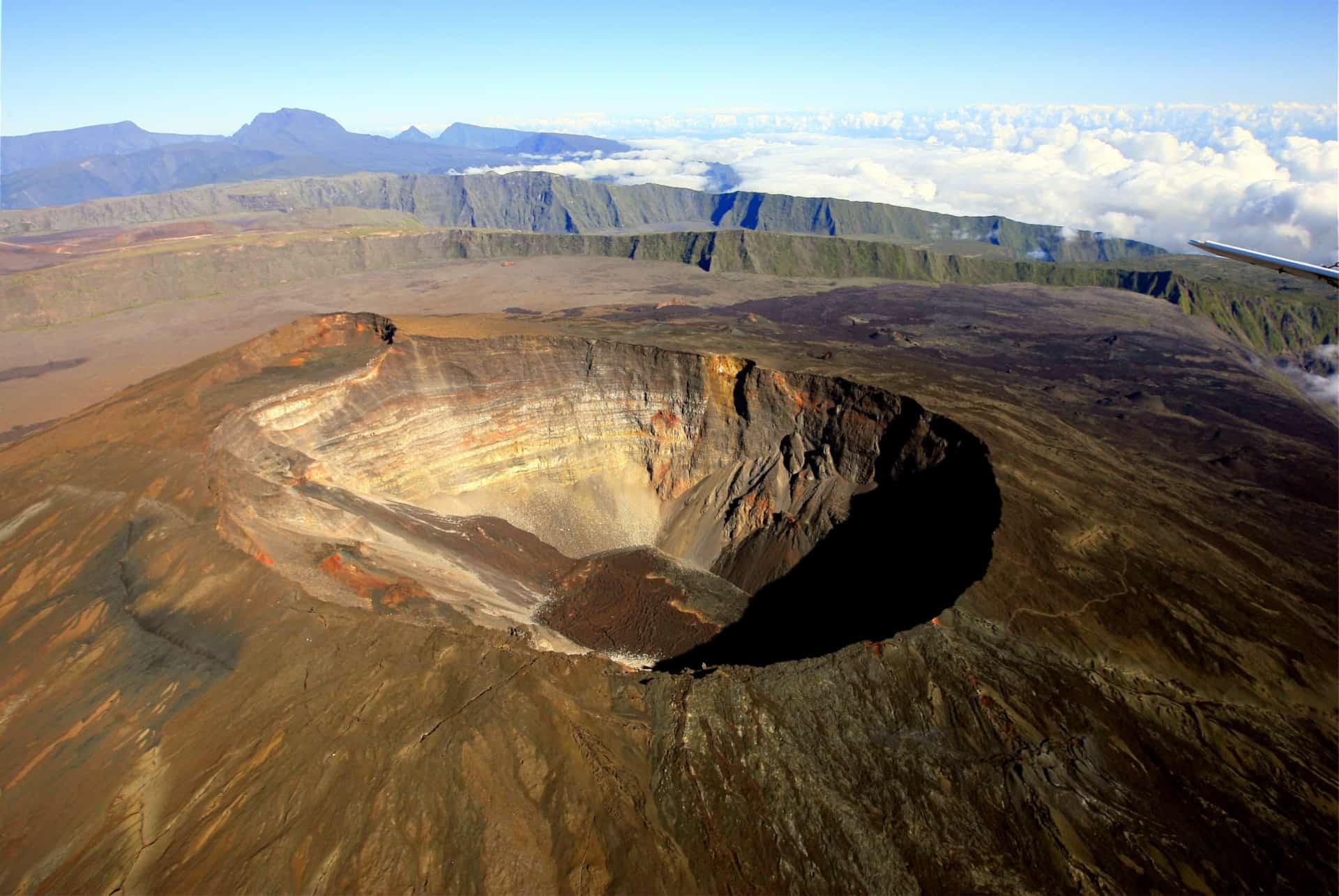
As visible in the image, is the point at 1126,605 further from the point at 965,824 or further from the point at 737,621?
the point at 737,621

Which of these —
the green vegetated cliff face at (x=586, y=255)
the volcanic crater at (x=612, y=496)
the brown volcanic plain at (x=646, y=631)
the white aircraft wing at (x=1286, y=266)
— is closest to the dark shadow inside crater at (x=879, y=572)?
the volcanic crater at (x=612, y=496)

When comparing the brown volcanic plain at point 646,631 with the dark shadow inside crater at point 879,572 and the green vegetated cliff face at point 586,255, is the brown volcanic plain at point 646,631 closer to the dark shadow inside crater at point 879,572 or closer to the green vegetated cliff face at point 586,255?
the dark shadow inside crater at point 879,572

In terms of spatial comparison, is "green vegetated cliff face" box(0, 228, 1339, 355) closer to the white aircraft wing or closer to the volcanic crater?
the volcanic crater

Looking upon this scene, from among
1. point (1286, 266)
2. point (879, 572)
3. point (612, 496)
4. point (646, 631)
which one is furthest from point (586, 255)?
point (1286, 266)

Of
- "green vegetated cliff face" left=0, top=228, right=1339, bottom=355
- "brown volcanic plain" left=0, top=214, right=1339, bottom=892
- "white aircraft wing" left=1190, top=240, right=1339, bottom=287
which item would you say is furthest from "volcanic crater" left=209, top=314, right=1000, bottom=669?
"green vegetated cliff face" left=0, top=228, right=1339, bottom=355

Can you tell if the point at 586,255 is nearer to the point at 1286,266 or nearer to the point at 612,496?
the point at 612,496

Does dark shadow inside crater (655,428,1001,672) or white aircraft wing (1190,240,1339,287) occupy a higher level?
white aircraft wing (1190,240,1339,287)
